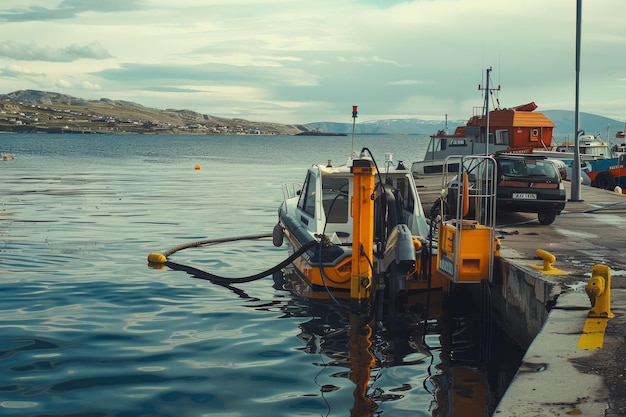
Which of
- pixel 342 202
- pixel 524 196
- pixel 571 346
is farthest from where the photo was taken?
pixel 524 196

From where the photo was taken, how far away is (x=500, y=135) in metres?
48.7

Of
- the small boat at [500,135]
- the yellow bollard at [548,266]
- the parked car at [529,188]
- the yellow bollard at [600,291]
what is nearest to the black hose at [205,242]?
the parked car at [529,188]

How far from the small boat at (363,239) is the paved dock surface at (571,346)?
1644 millimetres

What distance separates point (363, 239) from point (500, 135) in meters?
38.5

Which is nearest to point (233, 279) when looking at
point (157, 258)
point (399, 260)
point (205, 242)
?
point (157, 258)

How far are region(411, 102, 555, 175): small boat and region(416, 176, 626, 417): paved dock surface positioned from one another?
32107 millimetres

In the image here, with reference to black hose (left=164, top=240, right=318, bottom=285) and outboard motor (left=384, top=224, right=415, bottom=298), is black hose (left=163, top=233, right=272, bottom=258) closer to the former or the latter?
black hose (left=164, top=240, right=318, bottom=285)

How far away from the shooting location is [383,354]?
436 inches

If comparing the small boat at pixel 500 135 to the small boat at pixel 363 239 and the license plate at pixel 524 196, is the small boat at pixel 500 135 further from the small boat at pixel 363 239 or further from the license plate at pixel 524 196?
the small boat at pixel 363 239

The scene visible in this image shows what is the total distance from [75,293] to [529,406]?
997 centimetres

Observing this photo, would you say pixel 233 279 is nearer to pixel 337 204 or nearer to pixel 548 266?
pixel 337 204

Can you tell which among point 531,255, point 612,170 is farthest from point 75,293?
point 612,170

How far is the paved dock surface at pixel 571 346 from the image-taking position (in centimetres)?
635

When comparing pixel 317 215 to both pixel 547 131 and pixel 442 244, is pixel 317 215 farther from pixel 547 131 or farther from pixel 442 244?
pixel 547 131
